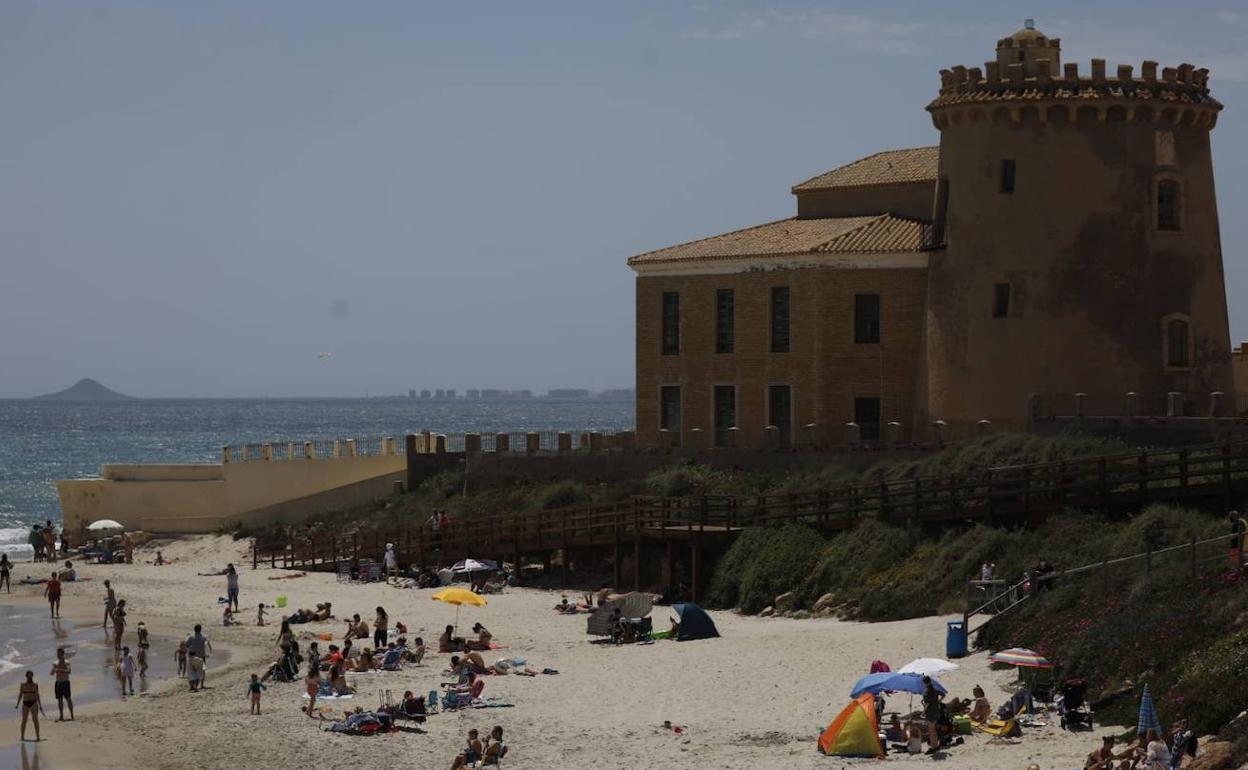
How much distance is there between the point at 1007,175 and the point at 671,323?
11.0 metres

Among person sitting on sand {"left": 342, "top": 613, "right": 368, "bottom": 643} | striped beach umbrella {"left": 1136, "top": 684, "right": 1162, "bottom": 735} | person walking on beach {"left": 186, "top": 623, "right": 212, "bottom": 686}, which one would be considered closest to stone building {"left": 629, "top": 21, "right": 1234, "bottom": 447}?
person sitting on sand {"left": 342, "top": 613, "right": 368, "bottom": 643}

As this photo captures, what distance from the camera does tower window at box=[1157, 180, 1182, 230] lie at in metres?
46.4

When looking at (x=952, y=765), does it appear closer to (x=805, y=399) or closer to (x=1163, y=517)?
(x=1163, y=517)

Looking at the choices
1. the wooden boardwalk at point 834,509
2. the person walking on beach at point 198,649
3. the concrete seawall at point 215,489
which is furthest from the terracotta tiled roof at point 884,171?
the person walking on beach at point 198,649

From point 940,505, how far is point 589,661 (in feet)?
28.0

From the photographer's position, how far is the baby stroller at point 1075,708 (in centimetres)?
2648

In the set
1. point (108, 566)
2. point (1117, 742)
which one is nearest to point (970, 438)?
point (1117, 742)

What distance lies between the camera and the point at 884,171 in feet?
178

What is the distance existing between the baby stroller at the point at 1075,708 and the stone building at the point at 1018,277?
64.8 feet

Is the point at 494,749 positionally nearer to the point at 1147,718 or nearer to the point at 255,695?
the point at 255,695

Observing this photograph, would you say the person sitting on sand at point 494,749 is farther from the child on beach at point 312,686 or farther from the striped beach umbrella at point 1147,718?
the striped beach umbrella at point 1147,718

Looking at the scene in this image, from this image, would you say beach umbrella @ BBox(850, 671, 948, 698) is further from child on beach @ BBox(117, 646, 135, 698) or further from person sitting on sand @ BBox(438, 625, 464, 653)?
child on beach @ BBox(117, 646, 135, 698)

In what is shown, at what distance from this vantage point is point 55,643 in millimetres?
44906

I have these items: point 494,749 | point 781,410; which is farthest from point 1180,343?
point 494,749
